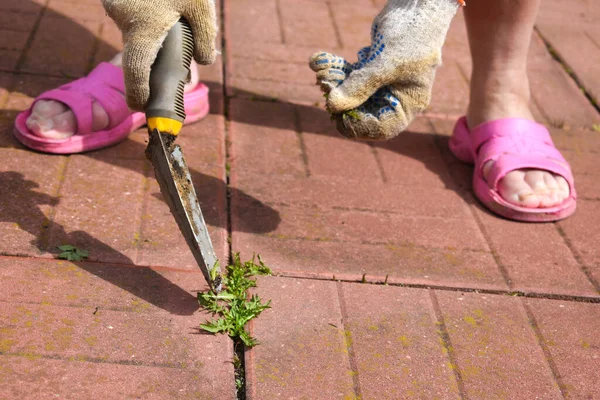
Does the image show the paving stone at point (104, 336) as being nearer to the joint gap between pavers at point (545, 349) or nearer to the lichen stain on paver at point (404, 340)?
the lichen stain on paver at point (404, 340)

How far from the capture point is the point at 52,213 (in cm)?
194

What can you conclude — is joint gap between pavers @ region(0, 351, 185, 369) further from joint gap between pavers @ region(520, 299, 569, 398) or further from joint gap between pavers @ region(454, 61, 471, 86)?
joint gap between pavers @ region(454, 61, 471, 86)

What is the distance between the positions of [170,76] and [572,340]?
103 cm

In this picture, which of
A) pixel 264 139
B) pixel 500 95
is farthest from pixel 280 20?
pixel 500 95

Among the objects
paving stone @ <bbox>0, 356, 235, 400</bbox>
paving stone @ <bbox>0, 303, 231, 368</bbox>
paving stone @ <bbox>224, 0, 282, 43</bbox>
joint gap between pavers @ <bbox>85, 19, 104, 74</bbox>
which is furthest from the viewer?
paving stone @ <bbox>224, 0, 282, 43</bbox>

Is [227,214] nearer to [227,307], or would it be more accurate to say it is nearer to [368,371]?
[227,307]

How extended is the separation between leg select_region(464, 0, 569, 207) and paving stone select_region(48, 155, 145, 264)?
999 millimetres

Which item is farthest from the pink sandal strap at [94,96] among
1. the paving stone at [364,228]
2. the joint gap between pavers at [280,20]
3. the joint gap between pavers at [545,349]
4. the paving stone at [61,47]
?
the joint gap between pavers at [545,349]

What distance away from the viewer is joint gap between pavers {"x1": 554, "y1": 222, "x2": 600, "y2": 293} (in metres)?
2.02

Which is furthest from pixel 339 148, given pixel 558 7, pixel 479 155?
pixel 558 7

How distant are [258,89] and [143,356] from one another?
1395 mm

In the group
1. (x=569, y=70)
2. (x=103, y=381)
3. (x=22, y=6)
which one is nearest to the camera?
(x=103, y=381)

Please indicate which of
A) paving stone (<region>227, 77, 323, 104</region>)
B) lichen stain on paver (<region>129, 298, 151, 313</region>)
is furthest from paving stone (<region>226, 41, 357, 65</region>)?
lichen stain on paver (<region>129, 298, 151, 313</region>)

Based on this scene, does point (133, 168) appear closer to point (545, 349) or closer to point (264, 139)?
point (264, 139)
